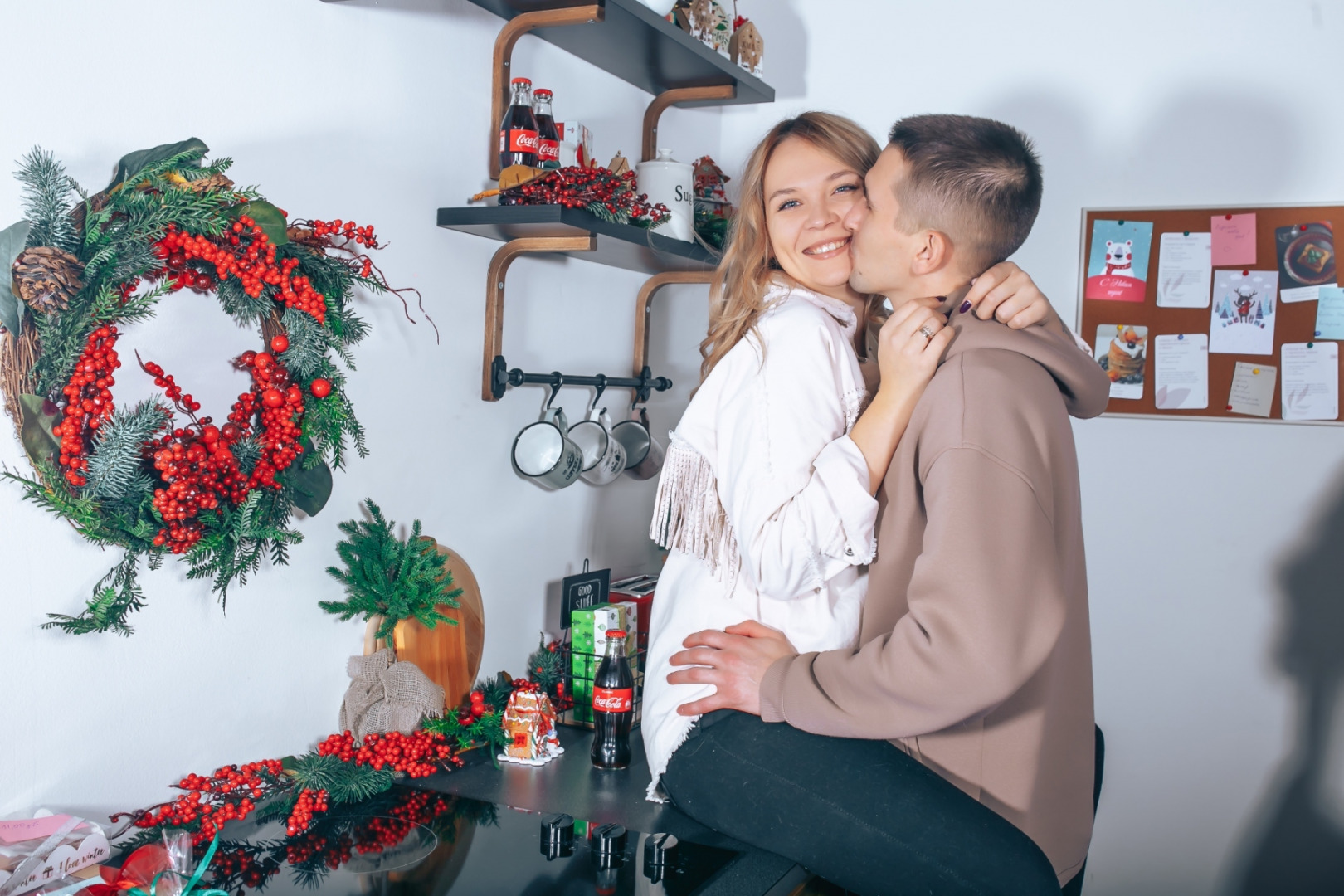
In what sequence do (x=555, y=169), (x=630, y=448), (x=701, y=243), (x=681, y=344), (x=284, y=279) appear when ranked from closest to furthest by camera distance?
(x=284, y=279), (x=555, y=169), (x=701, y=243), (x=630, y=448), (x=681, y=344)

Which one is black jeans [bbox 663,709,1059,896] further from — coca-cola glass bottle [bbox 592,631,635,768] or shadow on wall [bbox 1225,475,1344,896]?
shadow on wall [bbox 1225,475,1344,896]

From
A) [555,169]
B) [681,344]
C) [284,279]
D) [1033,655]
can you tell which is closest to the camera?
[1033,655]

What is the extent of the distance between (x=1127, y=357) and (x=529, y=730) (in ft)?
5.05

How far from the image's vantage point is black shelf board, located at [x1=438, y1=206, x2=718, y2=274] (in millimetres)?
1521

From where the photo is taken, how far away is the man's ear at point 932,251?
1.29 meters

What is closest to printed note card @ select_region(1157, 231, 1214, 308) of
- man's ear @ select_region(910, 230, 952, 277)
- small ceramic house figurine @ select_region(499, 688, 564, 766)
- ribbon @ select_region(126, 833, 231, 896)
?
man's ear @ select_region(910, 230, 952, 277)

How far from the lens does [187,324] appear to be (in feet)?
3.97

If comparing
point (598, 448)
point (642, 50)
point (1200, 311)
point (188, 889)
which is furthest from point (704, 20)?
point (188, 889)

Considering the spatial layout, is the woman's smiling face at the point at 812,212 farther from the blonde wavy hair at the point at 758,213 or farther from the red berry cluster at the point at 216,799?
the red berry cluster at the point at 216,799

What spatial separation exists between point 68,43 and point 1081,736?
4.48 ft

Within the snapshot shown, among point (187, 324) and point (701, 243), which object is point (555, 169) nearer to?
point (701, 243)

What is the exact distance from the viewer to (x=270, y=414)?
3.92ft

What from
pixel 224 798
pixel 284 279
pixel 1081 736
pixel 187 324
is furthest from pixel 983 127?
pixel 224 798

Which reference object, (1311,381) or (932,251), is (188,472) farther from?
(1311,381)
